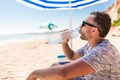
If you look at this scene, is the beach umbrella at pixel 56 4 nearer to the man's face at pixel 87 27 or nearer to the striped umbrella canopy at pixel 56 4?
the striped umbrella canopy at pixel 56 4

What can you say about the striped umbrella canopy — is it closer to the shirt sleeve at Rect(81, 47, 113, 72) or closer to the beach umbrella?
the beach umbrella

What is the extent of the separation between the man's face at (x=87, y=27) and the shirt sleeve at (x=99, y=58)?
0.13 metres

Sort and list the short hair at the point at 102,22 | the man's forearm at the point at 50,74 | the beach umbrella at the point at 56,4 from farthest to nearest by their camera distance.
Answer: the beach umbrella at the point at 56,4 → the short hair at the point at 102,22 → the man's forearm at the point at 50,74

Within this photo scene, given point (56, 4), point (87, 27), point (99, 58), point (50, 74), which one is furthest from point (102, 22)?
point (56, 4)

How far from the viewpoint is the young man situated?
1668mm

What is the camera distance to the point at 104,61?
180 centimetres

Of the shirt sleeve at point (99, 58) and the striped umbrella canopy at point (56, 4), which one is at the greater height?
the striped umbrella canopy at point (56, 4)

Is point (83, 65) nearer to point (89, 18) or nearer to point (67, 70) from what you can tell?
point (67, 70)

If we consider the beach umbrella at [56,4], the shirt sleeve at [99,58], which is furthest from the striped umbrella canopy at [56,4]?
the shirt sleeve at [99,58]

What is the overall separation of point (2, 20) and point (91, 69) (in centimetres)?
3578

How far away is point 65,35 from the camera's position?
2.37 meters

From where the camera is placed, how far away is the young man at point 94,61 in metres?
1.67

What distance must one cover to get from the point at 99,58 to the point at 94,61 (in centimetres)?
4

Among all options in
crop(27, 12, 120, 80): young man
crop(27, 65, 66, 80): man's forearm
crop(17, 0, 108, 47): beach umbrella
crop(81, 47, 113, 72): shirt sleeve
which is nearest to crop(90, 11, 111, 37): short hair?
crop(27, 12, 120, 80): young man
